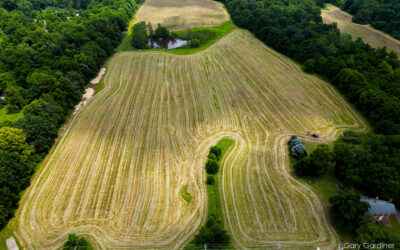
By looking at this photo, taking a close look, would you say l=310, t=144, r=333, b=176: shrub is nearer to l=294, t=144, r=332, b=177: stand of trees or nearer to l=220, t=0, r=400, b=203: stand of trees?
l=294, t=144, r=332, b=177: stand of trees

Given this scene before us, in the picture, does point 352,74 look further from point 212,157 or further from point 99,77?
point 99,77

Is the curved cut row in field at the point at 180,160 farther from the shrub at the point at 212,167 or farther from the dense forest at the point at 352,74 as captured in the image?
the dense forest at the point at 352,74

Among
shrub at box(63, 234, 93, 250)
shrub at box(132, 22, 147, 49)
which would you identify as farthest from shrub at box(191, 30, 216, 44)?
shrub at box(63, 234, 93, 250)

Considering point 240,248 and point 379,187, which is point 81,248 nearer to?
point 240,248

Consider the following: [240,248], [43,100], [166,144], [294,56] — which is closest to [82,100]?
[43,100]

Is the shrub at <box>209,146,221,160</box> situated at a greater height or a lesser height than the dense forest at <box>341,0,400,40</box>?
lesser

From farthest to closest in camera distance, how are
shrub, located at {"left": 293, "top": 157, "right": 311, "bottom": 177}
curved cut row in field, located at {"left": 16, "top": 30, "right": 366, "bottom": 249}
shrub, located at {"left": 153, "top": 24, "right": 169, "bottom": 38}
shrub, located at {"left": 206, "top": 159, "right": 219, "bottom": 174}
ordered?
shrub, located at {"left": 153, "top": 24, "right": 169, "bottom": 38} < shrub, located at {"left": 206, "top": 159, "right": 219, "bottom": 174} < shrub, located at {"left": 293, "top": 157, "right": 311, "bottom": 177} < curved cut row in field, located at {"left": 16, "top": 30, "right": 366, "bottom": 249}
